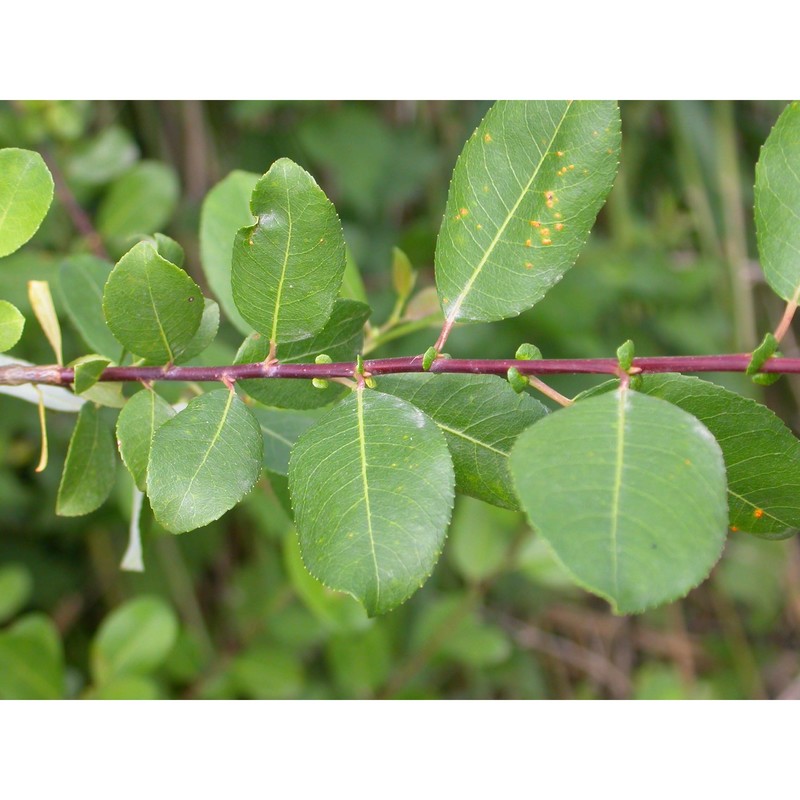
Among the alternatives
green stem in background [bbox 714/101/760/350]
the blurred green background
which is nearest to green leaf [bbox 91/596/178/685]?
the blurred green background

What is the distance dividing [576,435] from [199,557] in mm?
1439

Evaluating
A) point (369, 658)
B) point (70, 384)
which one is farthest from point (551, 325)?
point (70, 384)

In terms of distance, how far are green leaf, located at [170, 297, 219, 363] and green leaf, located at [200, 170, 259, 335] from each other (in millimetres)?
186

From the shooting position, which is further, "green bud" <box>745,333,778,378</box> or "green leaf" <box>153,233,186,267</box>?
"green leaf" <box>153,233,186,267</box>

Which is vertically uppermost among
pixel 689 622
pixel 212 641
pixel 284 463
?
A: pixel 284 463

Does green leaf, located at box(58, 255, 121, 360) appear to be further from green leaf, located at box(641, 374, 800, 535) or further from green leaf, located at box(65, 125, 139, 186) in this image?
green leaf, located at box(65, 125, 139, 186)

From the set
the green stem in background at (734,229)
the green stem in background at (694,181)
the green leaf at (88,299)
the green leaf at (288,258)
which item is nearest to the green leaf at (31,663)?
the green leaf at (88,299)

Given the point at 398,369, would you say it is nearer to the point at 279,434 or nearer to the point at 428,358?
the point at 428,358

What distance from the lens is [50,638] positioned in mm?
1253

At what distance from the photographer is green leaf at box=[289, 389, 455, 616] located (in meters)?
0.52

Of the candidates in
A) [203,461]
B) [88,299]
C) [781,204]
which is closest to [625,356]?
[781,204]
